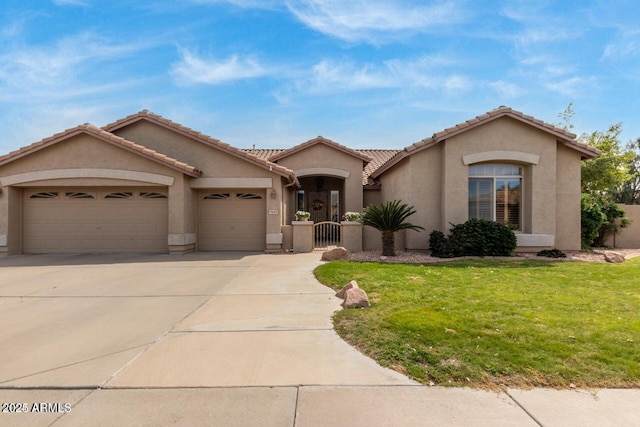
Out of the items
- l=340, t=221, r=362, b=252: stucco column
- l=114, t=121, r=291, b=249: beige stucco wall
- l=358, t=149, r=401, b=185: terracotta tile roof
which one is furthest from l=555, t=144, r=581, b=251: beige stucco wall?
l=114, t=121, r=291, b=249: beige stucco wall

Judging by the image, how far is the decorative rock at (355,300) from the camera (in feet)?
18.5

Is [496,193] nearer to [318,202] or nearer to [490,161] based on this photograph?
Answer: [490,161]

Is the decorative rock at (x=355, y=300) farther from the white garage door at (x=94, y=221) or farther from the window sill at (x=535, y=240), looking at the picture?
the white garage door at (x=94, y=221)

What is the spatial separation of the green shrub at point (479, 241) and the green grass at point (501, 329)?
3.66m

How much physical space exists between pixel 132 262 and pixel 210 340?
26.4ft

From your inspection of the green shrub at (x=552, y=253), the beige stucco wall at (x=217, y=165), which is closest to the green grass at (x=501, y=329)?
the green shrub at (x=552, y=253)

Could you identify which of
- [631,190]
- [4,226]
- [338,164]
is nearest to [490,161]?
[338,164]

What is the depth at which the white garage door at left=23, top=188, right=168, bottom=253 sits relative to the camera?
13164mm

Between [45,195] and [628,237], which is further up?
[45,195]

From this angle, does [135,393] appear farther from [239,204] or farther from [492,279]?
[239,204]

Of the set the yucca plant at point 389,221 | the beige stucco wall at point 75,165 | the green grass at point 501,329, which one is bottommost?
the green grass at point 501,329

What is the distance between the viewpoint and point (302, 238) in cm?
1334

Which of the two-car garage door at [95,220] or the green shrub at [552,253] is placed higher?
the two-car garage door at [95,220]

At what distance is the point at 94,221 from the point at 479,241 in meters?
14.5
